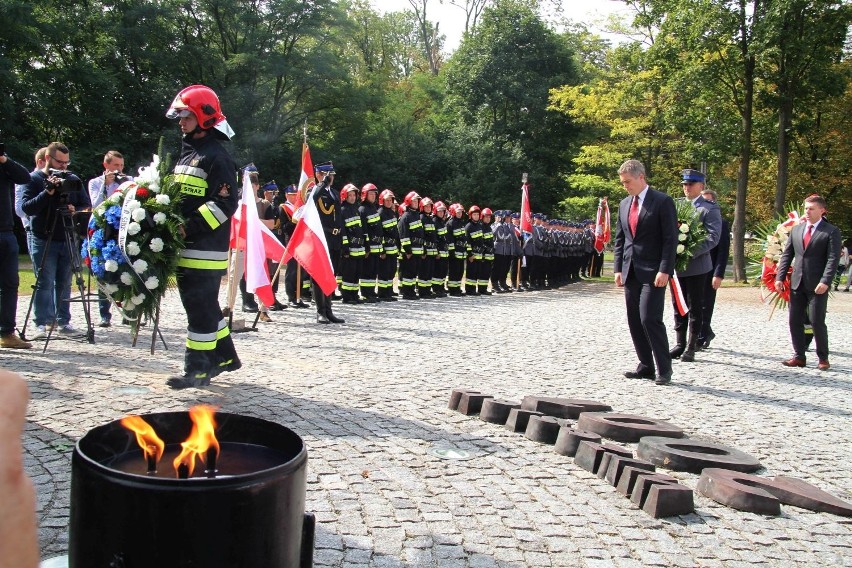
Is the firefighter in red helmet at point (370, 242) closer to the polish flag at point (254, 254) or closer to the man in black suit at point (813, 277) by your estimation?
the polish flag at point (254, 254)

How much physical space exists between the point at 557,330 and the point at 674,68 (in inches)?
820

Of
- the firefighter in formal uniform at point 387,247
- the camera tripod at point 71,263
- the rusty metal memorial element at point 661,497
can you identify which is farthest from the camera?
the firefighter in formal uniform at point 387,247

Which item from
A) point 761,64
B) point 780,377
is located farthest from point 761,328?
point 761,64

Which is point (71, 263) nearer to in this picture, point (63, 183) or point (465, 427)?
point (63, 183)

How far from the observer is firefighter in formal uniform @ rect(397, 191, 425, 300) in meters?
17.7

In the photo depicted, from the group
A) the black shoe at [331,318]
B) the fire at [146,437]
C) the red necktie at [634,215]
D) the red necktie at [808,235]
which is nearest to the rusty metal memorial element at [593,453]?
the fire at [146,437]

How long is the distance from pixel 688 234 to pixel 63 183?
7687 mm

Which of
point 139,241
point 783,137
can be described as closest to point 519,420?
point 139,241

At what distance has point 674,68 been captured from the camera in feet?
98.5

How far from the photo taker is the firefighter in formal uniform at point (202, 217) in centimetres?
653

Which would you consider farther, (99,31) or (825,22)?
(99,31)

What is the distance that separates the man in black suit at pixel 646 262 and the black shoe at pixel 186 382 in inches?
183

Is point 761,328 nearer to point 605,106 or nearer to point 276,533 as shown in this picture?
point 276,533

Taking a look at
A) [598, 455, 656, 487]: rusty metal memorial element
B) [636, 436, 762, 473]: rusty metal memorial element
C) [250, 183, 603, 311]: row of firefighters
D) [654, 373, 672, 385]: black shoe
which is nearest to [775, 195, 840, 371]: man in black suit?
[654, 373, 672, 385]: black shoe
